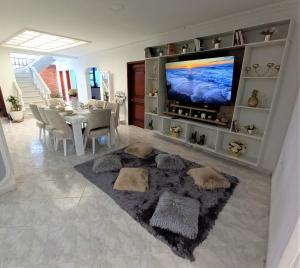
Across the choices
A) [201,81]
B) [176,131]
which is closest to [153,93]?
[176,131]

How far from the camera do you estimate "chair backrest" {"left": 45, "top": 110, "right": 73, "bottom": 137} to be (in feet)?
9.41

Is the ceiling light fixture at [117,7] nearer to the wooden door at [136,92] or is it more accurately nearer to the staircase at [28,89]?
the wooden door at [136,92]

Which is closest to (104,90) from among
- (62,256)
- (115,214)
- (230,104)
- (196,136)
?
(196,136)

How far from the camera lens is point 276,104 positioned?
242 cm

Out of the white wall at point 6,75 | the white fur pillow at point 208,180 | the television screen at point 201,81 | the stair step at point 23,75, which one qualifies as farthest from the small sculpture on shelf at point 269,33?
the stair step at point 23,75

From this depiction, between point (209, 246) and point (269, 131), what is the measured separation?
6.63 ft

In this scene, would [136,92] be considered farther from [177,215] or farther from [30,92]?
[30,92]

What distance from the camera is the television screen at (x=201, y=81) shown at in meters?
2.76

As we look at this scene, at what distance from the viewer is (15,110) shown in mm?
5402

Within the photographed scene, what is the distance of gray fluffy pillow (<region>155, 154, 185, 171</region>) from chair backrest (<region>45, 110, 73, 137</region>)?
1.74 metres

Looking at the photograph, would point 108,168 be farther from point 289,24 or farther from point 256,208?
point 289,24

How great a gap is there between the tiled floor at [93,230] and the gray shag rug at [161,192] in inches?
2.5

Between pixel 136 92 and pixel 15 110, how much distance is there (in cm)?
407

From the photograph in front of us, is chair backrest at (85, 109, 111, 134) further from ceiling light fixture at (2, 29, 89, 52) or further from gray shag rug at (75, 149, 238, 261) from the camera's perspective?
ceiling light fixture at (2, 29, 89, 52)
